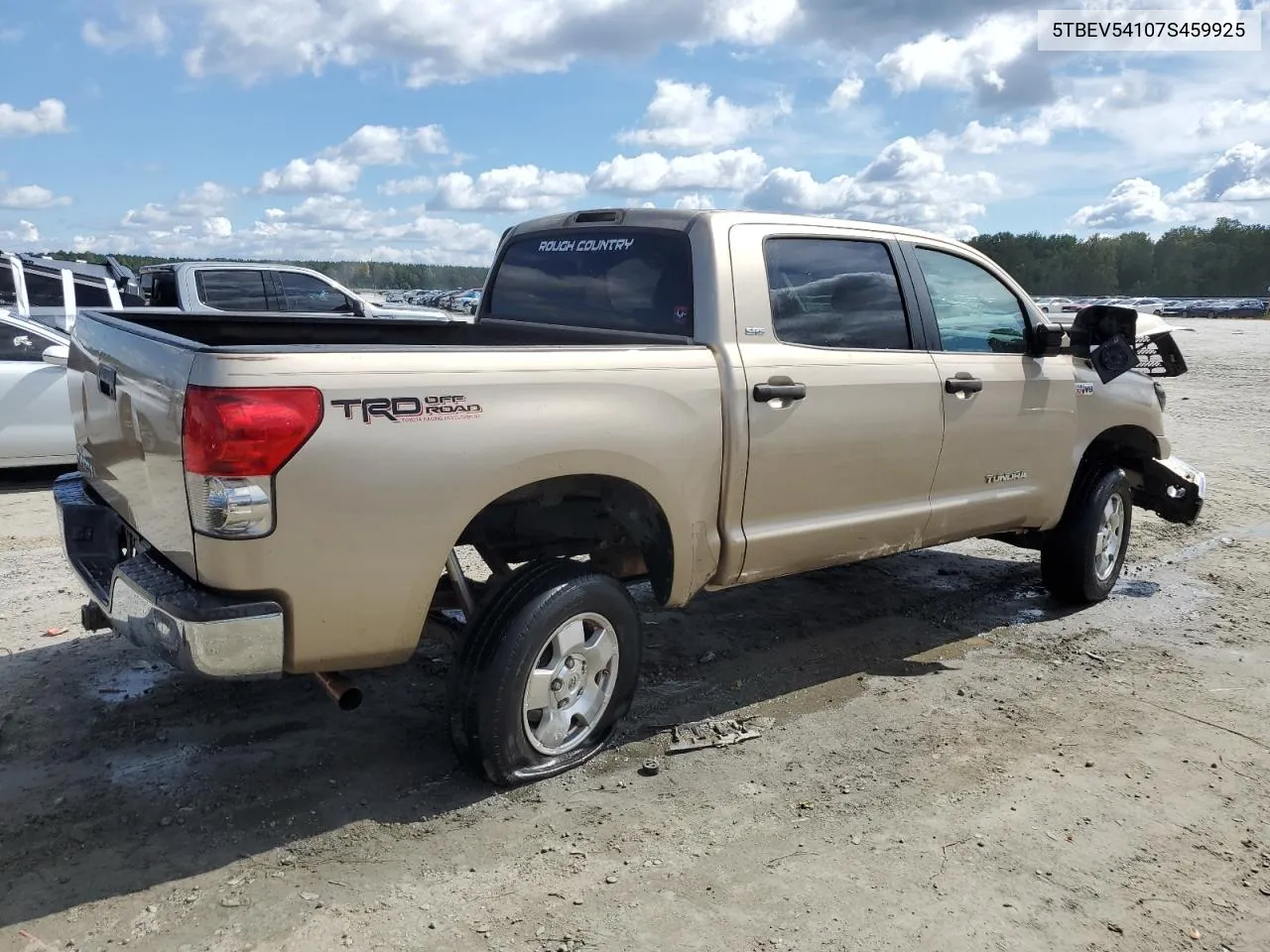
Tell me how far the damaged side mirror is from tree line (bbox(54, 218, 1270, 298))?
89344 millimetres

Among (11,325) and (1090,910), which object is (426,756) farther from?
(11,325)

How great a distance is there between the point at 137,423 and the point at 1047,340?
4157 millimetres

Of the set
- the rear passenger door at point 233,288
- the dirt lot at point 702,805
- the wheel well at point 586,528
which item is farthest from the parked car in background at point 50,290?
the wheel well at point 586,528

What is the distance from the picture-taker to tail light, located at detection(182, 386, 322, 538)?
2811 mm

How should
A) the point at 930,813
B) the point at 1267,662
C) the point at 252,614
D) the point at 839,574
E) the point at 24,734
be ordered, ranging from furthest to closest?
the point at 839,574, the point at 1267,662, the point at 24,734, the point at 930,813, the point at 252,614

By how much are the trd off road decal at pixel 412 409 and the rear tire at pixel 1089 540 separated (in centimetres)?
392

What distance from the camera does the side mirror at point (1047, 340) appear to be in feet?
17.1

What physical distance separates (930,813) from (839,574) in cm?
297

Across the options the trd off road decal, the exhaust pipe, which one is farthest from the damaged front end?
the exhaust pipe

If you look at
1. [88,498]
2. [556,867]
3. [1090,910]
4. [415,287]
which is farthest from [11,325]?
[415,287]

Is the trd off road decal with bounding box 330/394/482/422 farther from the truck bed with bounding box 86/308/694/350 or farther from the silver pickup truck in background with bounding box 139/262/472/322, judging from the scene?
the silver pickup truck in background with bounding box 139/262/472/322

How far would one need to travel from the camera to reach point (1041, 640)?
214 inches

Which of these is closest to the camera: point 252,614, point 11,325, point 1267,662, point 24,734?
point 252,614

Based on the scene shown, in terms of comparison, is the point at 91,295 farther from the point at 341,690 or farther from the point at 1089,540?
the point at 1089,540
